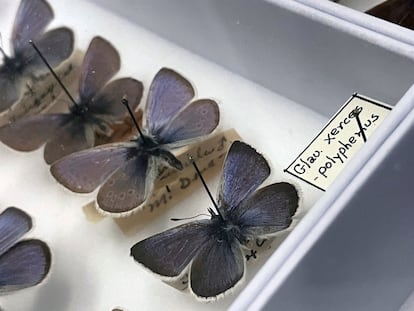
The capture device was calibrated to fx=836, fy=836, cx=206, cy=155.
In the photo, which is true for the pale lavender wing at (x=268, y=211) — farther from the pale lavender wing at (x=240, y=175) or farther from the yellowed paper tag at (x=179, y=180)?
the yellowed paper tag at (x=179, y=180)

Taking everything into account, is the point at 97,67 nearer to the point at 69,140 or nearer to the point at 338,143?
the point at 69,140

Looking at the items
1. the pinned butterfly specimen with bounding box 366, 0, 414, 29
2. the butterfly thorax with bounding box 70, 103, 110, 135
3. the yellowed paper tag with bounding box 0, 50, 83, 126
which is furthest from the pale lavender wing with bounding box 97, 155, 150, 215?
the pinned butterfly specimen with bounding box 366, 0, 414, 29

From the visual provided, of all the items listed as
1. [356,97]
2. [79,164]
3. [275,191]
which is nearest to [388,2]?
[356,97]

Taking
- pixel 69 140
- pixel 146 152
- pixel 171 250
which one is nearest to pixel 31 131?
pixel 69 140

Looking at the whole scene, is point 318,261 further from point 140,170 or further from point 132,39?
point 132,39

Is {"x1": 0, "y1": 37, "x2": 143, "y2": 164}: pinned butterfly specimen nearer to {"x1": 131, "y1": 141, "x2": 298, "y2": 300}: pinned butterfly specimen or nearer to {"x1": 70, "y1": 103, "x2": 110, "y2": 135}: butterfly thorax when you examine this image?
{"x1": 70, "y1": 103, "x2": 110, "y2": 135}: butterfly thorax

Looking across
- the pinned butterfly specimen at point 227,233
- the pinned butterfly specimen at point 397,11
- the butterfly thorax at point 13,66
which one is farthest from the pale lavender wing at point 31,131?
the pinned butterfly specimen at point 397,11
